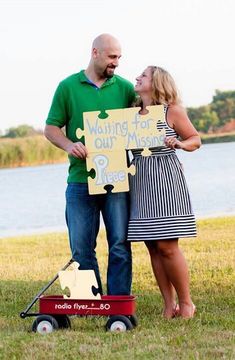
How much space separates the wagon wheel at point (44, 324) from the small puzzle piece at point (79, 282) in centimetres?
16

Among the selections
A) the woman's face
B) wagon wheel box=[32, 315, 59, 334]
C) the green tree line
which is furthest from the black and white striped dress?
the green tree line

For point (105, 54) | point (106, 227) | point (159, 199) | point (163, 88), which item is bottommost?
point (106, 227)

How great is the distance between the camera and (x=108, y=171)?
587 cm

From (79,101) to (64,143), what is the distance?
0.93 ft

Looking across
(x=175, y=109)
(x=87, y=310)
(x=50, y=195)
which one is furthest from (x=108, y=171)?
(x=50, y=195)

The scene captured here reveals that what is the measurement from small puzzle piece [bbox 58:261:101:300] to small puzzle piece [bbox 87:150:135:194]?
0.49 m

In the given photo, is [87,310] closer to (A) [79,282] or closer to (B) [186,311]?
(A) [79,282]

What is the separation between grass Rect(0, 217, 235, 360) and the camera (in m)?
5.05

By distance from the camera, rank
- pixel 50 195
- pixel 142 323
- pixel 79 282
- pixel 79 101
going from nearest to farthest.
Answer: pixel 79 282
pixel 142 323
pixel 79 101
pixel 50 195

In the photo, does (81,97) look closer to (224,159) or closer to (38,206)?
(38,206)

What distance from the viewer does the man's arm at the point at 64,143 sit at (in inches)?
230

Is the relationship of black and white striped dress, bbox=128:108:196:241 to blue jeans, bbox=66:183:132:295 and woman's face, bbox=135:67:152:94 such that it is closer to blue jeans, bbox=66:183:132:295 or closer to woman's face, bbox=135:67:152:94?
blue jeans, bbox=66:183:132:295

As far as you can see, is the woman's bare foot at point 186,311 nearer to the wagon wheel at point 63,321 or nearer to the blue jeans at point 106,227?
the blue jeans at point 106,227

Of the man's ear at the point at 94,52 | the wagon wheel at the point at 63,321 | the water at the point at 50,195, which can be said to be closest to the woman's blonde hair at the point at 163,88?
the man's ear at the point at 94,52
